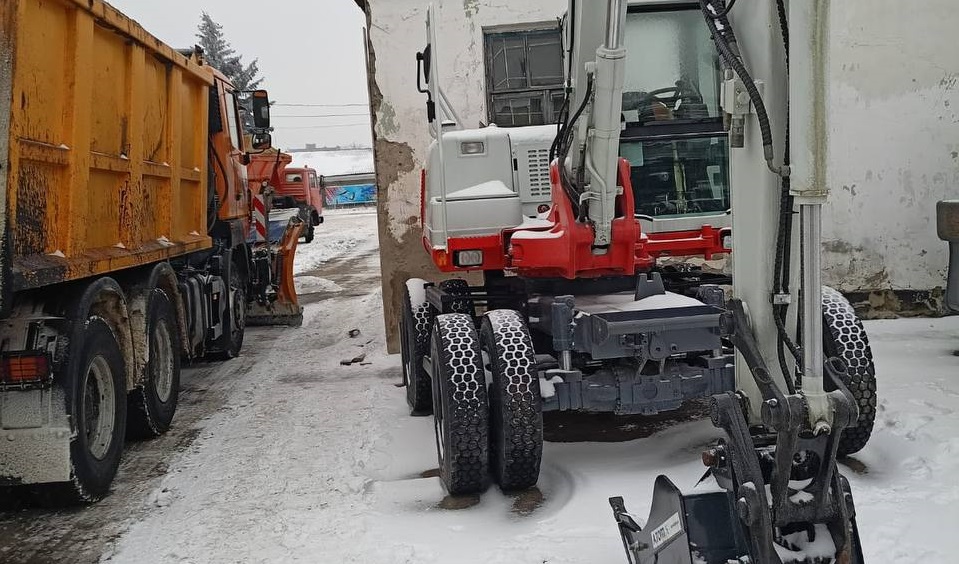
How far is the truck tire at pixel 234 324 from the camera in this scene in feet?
28.9

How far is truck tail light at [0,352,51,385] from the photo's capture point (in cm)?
422

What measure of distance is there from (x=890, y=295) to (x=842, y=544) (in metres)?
6.99

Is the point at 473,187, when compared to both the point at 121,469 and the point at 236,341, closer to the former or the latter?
the point at 121,469

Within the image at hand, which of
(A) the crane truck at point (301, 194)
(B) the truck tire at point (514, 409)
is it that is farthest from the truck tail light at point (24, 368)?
(A) the crane truck at point (301, 194)

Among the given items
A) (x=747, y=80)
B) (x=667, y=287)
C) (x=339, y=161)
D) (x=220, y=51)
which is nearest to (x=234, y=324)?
(x=667, y=287)

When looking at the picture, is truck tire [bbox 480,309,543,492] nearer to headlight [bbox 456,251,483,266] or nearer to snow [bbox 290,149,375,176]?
headlight [bbox 456,251,483,266]

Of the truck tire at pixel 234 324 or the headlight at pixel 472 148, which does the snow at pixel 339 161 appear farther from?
the headlight at pixel 472 148

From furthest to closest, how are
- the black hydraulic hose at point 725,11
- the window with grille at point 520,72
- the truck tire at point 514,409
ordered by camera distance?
the window with grille at point 520,72 < the truck tire at point 514,409 < the black hydraulic hose at point 725,11

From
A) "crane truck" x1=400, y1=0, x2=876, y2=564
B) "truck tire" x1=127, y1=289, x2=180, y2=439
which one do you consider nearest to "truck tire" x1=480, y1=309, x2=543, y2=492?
"crane truck" x1=400, y1=0, x2=876, y2=564

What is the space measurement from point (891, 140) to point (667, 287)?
14.5 feet

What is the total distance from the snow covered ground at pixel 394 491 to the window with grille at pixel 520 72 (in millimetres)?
3035

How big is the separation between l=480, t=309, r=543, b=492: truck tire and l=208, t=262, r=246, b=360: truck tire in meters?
4.86

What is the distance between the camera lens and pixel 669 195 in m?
5.30

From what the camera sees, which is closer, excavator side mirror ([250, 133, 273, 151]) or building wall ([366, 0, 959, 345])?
building wall ([366, 0, 959, 345])
